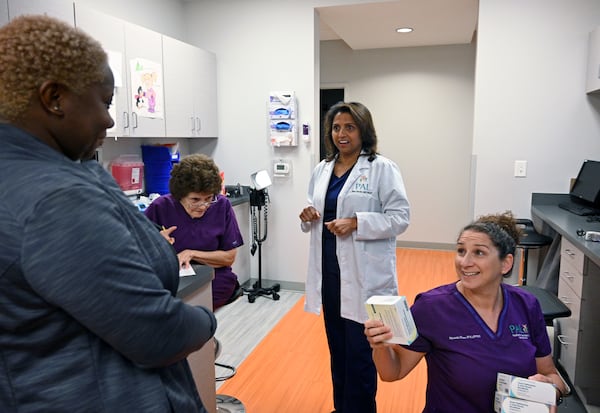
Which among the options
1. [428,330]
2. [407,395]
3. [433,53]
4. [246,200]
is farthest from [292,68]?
[428,330]

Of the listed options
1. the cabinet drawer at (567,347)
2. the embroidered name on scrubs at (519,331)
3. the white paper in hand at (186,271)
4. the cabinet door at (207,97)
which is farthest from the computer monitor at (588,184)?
the cabinet door at (207,97)

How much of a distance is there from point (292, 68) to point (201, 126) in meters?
0.94

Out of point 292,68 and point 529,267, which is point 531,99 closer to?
point 529,267

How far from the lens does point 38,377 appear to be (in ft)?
2.27

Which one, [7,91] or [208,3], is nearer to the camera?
[7,91]

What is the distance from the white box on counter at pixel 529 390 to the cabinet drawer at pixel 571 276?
1330mm

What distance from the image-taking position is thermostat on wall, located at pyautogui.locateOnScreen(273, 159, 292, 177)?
407cm

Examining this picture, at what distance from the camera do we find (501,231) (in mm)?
1464

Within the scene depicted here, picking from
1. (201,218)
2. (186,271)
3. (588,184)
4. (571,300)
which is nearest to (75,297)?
(186,271)

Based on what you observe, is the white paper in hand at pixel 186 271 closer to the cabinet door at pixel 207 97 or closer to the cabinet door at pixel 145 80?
the cabinet door at pixel 145 80

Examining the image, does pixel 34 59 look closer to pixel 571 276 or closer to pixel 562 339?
pixel 571 276

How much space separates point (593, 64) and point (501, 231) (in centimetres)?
249

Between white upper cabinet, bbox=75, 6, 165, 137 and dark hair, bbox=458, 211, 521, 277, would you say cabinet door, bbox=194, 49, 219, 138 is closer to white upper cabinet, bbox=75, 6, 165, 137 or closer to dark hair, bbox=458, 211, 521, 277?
white upper cabinet, bbox=75, 6, 165, 137

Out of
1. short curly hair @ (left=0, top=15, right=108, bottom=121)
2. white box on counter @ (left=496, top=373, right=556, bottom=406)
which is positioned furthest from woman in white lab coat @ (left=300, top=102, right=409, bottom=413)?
short curly hair @ (left=0, top=15, right=108, bottom=121)
